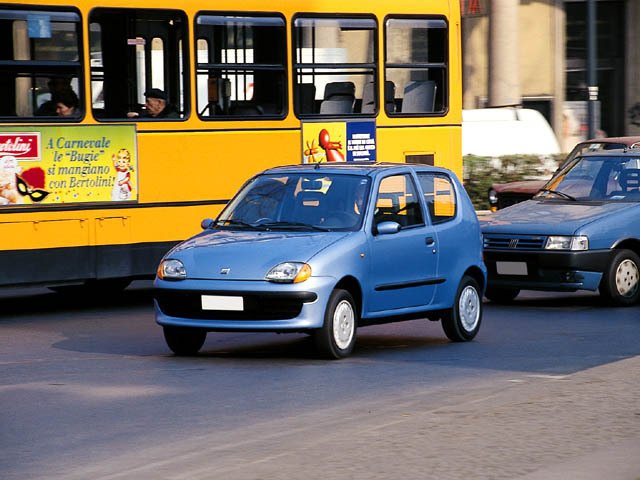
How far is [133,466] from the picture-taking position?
7.54 metres

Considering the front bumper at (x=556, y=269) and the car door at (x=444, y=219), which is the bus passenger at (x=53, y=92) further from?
the front bumper at (x=556, y=269)

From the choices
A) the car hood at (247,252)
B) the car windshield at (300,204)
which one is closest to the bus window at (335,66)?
the car windshield at (300,204)

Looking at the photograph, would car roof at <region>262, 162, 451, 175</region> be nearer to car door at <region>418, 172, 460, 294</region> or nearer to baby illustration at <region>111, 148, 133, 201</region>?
car door at <region>418, 172, 460, 294</region>

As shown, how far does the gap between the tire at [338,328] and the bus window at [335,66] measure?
206 inches

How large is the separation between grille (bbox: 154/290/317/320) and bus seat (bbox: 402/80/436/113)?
657 centimetres

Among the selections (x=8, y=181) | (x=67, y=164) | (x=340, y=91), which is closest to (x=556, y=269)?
(x=340, y=91)

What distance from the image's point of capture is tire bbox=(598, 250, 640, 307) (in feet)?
51.3

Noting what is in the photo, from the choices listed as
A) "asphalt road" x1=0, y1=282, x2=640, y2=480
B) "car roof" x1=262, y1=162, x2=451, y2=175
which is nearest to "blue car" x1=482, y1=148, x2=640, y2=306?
"asphalt road" x1=0, y1=282, x2=640, y2=480

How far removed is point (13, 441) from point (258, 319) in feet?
10.6

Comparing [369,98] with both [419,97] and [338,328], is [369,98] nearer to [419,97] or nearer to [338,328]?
[419,97]

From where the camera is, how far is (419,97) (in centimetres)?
1766

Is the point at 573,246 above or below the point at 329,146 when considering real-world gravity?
below

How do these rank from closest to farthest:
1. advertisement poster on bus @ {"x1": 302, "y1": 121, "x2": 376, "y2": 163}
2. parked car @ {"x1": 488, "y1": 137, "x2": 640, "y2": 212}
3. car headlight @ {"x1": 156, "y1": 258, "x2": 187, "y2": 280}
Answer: car headlight @ {"x1": 156, "y1": 258, "x2": 187, "y2": 280} → advertisement poster on bus @ {"x1": 302, "y1": 121, "x2": 376, "y2": 163} → parked car @ {"x1": 488, "y1": 137, "x2": 640, "y2": 212}

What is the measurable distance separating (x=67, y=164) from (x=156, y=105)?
1.26 meters
